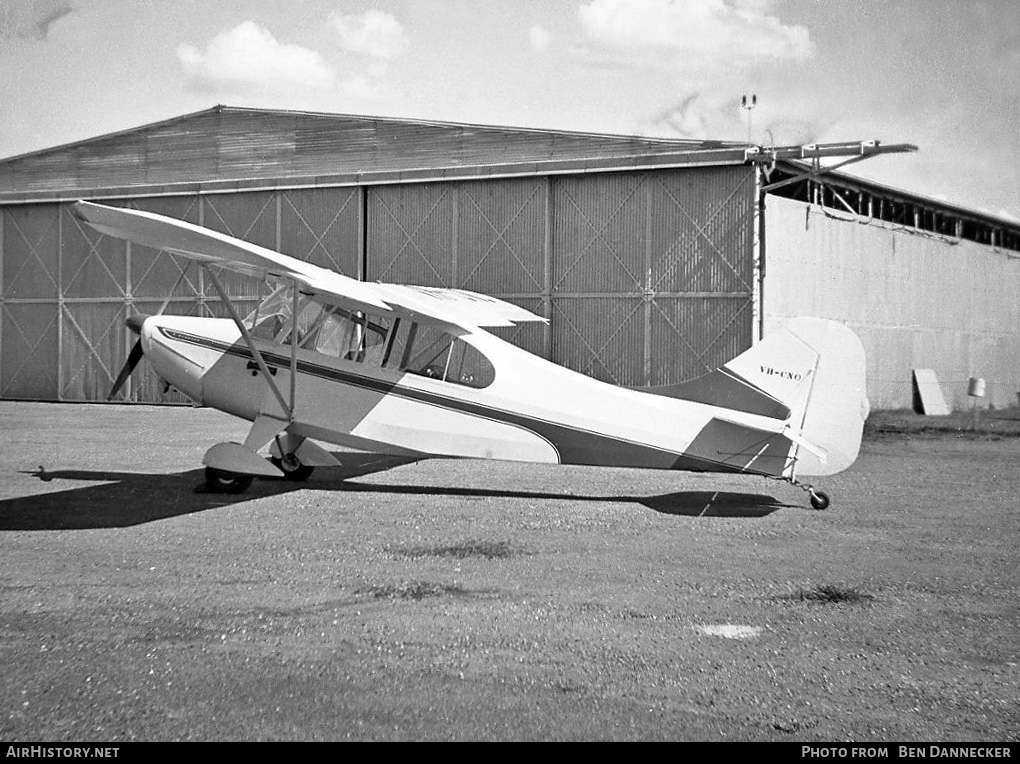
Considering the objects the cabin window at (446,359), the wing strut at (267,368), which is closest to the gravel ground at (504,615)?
the wing strut at (267,368)

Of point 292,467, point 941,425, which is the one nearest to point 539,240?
point 941,425

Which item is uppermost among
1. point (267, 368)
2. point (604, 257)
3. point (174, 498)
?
point (604, 257)

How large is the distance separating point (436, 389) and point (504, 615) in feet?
18.8

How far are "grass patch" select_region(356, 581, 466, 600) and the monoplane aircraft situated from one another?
170 inches

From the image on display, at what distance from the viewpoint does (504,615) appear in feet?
20.5

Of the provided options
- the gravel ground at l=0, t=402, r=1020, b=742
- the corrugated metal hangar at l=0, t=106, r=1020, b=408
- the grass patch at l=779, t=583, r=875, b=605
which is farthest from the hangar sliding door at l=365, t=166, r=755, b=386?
the grass patch at l=779, t=583, r=875, b=605

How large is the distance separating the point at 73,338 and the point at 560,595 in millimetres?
30011

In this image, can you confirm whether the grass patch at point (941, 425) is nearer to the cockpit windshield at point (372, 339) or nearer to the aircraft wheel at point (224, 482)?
the cockpit windshield at point (372, 339)

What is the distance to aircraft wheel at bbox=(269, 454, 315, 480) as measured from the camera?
12.7m

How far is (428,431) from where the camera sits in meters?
11.7

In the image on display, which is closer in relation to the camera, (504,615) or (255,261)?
(504,615)

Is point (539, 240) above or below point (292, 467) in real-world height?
above

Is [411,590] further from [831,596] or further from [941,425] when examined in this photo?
[941,425]

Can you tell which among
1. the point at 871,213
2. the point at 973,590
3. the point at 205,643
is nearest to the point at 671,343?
the point at 871,213
